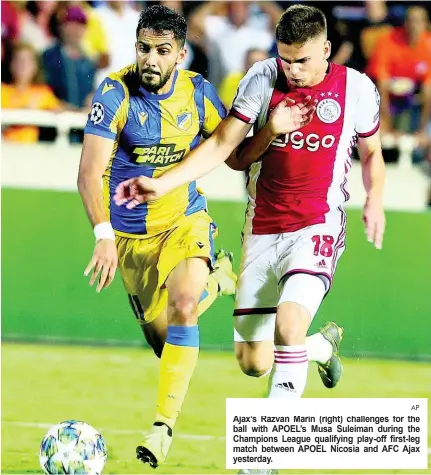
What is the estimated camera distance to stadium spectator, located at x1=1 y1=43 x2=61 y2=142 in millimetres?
9312

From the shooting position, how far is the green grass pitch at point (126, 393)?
24.2ft

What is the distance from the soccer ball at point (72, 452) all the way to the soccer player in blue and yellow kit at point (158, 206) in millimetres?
255

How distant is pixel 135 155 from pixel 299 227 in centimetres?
111

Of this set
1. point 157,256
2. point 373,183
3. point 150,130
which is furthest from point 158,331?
point 373,183

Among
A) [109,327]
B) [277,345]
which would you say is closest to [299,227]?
[277,345]

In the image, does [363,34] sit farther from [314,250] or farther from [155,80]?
[314,250]

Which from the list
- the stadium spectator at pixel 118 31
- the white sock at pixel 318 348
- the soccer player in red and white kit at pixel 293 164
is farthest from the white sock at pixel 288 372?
the stadium spectator at pixel 118 31

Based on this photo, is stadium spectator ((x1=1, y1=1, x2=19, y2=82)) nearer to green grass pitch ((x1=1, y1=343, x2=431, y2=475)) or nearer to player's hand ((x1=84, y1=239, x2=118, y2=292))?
green grass pitch ((x1=1, y1=343, x2=431, y2=475))

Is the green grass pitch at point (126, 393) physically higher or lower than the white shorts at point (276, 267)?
lower

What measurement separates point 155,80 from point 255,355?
6.14 ft

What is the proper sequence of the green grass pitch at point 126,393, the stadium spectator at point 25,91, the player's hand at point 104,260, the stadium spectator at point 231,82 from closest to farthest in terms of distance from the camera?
the player's hand at point 104,260 → the green grass pitch at point 126,393 → the stadium spectator at point 231,82 → the stadium spectator at point 25,91

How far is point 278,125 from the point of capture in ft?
22.5

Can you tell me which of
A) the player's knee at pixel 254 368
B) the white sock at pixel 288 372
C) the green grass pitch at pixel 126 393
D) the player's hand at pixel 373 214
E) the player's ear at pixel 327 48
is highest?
the player's ear at pixel 327 48

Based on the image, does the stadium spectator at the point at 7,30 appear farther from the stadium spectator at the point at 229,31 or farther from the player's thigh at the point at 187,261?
the player's thigh at the point at 187,261
